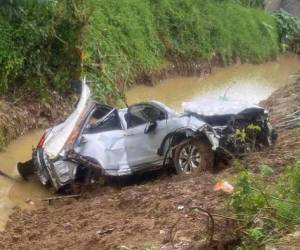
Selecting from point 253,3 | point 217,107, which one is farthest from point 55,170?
point 253,3

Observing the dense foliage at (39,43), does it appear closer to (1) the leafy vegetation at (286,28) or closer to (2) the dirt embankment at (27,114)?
(2) the dirt embankment at (27,114)

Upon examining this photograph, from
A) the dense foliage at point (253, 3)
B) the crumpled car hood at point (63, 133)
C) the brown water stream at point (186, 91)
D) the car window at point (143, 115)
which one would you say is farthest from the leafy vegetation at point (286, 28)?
the crumpled car hood at point (63, 133)

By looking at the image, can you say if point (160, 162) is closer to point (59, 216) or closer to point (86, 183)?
point (86, 183)

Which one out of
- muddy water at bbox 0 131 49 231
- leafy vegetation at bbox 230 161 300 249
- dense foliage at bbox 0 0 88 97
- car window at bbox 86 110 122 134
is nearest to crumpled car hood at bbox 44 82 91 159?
car window at bbox 86 110 122 134

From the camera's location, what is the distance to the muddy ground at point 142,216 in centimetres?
685

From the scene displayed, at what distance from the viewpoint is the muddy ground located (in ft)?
22.5

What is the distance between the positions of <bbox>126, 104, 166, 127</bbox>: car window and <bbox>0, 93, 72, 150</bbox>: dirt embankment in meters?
3.25

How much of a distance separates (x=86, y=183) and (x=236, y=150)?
248 centimetres

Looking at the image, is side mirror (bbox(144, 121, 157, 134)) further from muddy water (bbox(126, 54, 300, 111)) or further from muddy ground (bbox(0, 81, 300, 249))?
muddy water (bbox(126, 54, 300, 111))

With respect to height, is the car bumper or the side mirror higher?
the side mirror

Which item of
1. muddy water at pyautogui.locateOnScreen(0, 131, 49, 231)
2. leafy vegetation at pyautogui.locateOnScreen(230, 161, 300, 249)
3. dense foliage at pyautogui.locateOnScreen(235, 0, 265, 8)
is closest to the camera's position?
leafy vegetation at pyautogui.locateOnScreen(230, 161, 300, 249)

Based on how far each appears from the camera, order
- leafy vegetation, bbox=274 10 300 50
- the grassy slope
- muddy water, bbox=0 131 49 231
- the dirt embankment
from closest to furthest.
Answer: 1. muddy water, bbox=0 131 49 231
2. the dirt embankment
3. the grassy slope
4. leafy vegetation, bbox=274 10 300 50

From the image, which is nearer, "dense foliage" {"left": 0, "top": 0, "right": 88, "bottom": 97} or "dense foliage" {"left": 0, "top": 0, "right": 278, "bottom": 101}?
"dense foliage" {"left": 0, "top": 0, "right": 88, "bottom": 97}

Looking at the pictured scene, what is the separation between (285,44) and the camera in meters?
33.1
